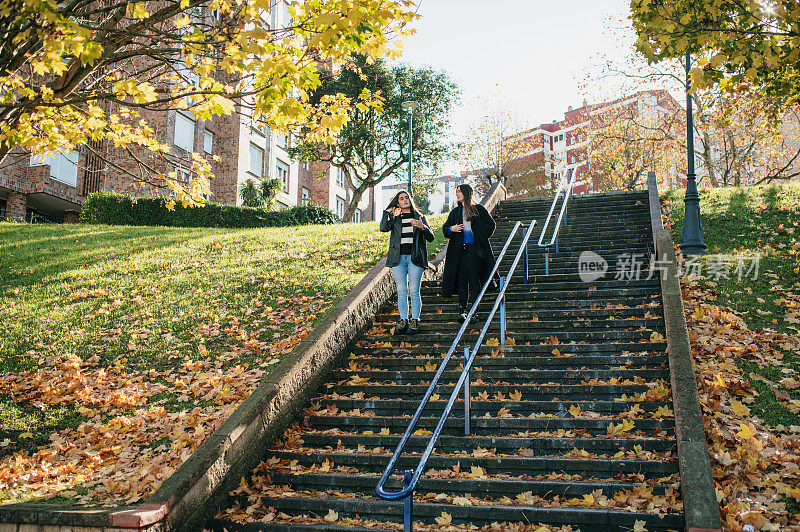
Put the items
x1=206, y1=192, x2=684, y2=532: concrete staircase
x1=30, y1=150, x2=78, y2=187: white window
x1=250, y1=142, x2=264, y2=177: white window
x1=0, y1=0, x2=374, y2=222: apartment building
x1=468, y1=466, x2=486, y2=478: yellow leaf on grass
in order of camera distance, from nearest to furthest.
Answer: x1=206, y1=192, x2=684, y2=532: concrete staircase, x1=468, y1=466, x2=486, y2=478: yellow leaf on grass, x1=0, y1=0, x2=374, y2=222: apartment building, x1=30, y1=150, x2=78, y2=187: white window, x1=250, y1=142, x2=264, y2=177: white window

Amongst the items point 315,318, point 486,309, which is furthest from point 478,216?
point 315,318

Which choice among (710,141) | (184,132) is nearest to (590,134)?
(710,141)

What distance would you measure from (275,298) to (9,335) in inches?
155

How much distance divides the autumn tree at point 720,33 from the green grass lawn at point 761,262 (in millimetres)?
3090

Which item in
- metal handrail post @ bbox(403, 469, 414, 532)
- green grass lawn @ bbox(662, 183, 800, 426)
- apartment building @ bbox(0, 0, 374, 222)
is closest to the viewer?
metal handrail post @ bbox(403, 469, 414, 532)

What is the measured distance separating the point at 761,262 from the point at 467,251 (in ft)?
17.6

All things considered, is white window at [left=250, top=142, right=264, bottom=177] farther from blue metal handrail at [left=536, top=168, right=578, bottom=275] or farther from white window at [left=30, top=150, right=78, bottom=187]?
blue metal handrail at [left=536, top=168, right=578, bottom=275]

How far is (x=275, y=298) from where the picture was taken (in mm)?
10383

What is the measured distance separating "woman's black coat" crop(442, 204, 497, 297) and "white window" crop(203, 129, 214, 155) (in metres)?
25.6

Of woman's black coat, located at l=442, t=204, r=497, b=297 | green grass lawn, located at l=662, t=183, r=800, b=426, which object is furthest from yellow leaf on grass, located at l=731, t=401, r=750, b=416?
woman's black coat, located at l=442, t=204, r=497, b=297

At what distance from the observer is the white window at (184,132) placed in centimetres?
2891

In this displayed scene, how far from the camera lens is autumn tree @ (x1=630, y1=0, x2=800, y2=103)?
18.1ft

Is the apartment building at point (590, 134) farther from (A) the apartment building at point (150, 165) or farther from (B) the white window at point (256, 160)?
(B) the white window at point (256, 160)

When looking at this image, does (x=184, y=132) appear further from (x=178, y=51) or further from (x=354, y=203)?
(x=178, y=51)
